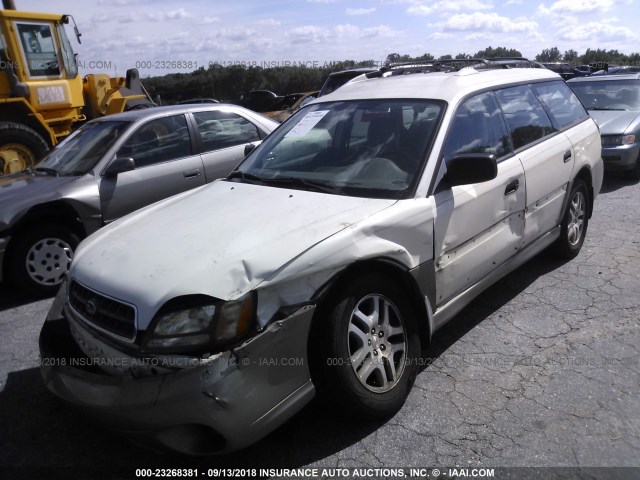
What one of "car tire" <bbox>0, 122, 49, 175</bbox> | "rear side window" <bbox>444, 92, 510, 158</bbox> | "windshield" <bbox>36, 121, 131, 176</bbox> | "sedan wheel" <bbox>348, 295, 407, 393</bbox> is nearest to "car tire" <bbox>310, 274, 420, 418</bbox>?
"sedan wheel" <bbox>348, 295, 407, 393</bbox>

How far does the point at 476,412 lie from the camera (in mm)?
2871

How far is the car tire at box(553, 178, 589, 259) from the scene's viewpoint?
4.68 meters

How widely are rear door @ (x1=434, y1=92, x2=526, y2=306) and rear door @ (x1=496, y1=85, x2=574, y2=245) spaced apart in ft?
0.44

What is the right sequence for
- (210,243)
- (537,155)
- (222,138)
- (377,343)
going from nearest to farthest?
(210,243) → (377,343) → (537,155) → (222,138)

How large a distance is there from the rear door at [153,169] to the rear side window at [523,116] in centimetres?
326

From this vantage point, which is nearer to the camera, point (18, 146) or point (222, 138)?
point (222, 138)

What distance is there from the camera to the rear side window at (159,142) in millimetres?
5523

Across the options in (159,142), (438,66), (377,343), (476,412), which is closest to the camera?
(377,343)

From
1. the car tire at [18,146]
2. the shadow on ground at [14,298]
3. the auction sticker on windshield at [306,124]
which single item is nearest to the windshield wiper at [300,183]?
the auction sticker on windshield at [306,124]

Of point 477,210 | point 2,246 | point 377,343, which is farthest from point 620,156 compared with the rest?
point 2,246

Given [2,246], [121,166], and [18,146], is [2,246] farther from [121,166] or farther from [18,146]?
[18,146]

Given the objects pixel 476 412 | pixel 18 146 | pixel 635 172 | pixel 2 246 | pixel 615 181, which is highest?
pixel 18 146

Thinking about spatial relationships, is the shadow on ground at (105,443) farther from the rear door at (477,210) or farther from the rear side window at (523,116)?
the rear side window at (523,116)

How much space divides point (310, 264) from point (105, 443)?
1.48m
